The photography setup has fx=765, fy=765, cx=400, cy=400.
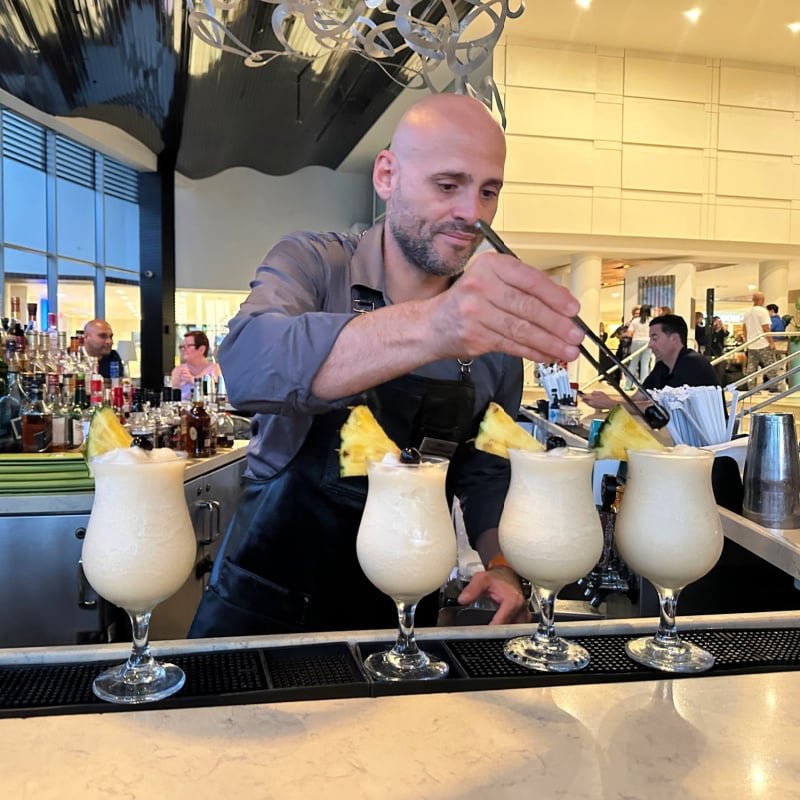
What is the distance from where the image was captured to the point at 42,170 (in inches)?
343

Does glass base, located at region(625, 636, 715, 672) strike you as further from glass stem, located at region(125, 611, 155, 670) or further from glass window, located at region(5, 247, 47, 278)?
glass window, located at region(5, 247, 47, 278)

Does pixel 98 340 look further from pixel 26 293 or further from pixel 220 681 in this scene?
pixel 220 681

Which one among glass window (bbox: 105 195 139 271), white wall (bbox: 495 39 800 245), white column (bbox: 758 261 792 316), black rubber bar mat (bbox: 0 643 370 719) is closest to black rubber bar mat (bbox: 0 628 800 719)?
black rubber bar mat (bbox: 0 643 370 719)

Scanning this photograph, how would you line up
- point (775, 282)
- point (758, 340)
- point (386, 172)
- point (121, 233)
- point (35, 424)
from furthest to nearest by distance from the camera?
point (121, 233) < point (775, 282) < point (758, 340) < point (35, 424) < point (386, 172)

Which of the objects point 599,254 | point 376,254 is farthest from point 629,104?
point 376,254

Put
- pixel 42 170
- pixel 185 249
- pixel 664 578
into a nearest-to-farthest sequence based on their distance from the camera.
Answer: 1. pixel 664 578
2. pixel 42 170
3. pixel 185 249

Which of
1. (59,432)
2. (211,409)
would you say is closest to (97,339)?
(211,409)

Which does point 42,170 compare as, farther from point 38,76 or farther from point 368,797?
point 368,797

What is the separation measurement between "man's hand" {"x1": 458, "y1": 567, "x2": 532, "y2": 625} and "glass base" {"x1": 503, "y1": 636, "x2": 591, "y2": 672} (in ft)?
0.77

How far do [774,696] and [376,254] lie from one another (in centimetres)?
111

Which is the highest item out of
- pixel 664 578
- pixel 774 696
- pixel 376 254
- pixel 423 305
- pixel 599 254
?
pixel 599 254

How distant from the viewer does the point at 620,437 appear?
1056 millimetres

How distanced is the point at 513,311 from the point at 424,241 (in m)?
0.62

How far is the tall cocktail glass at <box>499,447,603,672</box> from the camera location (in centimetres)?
103
